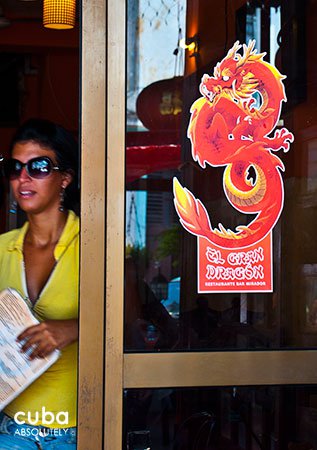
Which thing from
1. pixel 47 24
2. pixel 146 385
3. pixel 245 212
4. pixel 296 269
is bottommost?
pixel 146 385

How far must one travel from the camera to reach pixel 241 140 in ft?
9.32

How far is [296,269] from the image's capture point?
9.39 feet

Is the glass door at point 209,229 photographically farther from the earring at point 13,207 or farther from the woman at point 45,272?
the earring at point 13,207

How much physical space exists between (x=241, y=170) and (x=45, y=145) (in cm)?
73

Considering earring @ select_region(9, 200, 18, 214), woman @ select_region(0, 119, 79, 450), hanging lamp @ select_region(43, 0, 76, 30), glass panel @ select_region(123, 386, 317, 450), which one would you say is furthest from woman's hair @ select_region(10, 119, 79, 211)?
glass panel @ select_region(123, 386, 317, 450)

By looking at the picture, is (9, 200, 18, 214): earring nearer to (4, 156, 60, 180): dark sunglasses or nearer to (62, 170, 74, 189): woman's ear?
(4, 156, 60, 180): dark sunglasses

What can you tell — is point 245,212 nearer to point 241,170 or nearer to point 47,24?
point 241,170

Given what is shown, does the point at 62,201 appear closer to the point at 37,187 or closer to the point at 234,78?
the point at 37,187

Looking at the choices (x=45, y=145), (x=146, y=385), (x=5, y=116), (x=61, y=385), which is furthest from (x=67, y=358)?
(x=5, y=116)

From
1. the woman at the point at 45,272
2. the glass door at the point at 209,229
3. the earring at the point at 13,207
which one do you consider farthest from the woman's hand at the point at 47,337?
the earring at the point at 13,207

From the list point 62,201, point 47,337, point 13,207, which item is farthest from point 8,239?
point 47,337

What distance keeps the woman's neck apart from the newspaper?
0.24 m

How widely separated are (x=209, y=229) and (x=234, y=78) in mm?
531

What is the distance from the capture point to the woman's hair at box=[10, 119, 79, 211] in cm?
288
